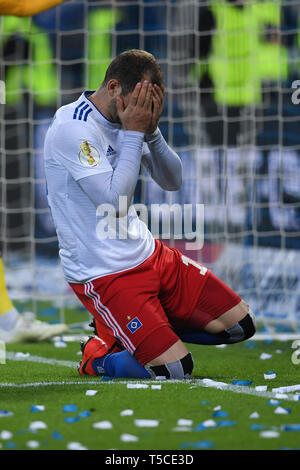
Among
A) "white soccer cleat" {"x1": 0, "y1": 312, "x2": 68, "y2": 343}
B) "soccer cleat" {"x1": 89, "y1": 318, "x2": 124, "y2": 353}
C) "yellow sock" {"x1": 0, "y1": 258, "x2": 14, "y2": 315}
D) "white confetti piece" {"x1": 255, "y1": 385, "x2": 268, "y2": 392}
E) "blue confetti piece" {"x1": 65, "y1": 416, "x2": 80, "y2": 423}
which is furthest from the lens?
"white soccer cleat" {"x1": 0, "y1": 312, "x2": 68, "y2": 343}

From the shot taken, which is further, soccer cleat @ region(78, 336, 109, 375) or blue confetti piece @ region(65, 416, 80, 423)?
soccer cleat @ region(78, 336, 109, 375)

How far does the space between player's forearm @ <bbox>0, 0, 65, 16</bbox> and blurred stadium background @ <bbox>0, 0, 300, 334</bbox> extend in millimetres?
1970

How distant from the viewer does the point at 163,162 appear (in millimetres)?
4328

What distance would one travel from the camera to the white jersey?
393 centimetres

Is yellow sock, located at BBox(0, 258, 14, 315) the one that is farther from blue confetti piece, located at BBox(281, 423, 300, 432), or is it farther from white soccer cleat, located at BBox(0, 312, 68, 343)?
blue confetti piece, located at BBox(281, 423, 300, 432)

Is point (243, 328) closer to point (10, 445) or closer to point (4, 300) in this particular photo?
point (4, 300)

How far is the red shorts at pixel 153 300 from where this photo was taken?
3.91 metres

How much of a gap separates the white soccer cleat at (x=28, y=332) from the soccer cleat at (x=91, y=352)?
1.27 metres

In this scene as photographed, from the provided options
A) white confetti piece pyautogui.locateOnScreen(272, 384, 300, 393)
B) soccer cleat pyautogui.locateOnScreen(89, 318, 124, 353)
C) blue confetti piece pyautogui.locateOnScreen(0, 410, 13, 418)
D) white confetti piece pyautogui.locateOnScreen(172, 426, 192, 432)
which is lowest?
white confetti piece pyautogui.locateOnScreen(172, 426, 192, 432)

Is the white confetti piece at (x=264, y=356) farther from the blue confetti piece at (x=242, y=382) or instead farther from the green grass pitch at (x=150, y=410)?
the blue confetti piece at (x=242, y=382)

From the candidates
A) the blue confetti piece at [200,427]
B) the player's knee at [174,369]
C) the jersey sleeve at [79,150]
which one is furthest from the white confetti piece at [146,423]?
the jersey sleeve at [79,150]

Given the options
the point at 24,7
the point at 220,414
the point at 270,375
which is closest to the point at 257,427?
the point at 220,414

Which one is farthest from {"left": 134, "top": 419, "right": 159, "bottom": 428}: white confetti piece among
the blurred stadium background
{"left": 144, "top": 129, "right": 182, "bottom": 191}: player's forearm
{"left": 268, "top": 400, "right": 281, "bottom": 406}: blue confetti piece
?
the blurred stadium background

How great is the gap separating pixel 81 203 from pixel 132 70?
0.62m
